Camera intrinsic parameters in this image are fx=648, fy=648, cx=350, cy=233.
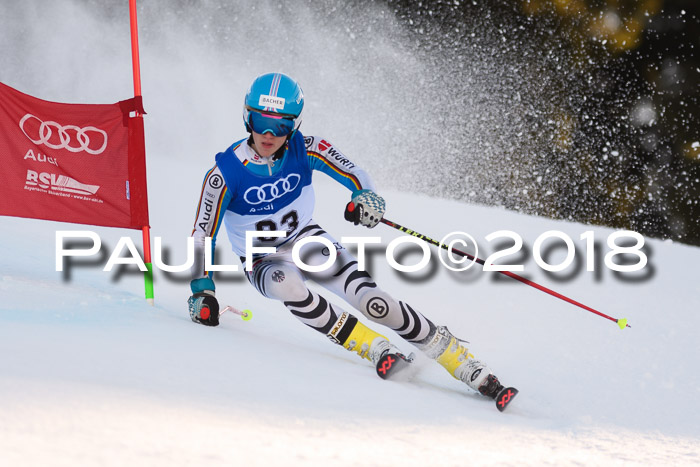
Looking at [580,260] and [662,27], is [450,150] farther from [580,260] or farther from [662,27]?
[580,260]

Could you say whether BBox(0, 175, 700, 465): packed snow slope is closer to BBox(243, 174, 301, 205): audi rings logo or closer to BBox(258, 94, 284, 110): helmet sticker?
BBox(243, 174, 301, 205): audi rings logo

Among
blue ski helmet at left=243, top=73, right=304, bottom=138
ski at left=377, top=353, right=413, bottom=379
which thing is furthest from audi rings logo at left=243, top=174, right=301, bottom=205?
ski at left=377, top=353, right=413, bottom=379

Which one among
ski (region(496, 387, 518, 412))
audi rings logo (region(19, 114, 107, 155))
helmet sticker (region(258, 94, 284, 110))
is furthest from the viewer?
audi rings logo (region(19, 114, 107, 155))

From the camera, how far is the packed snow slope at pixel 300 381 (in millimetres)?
1613

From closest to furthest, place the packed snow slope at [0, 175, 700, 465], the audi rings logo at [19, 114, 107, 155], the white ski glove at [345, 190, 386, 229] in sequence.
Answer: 1. the packed snow slope at [0, 175, 700, 465]
2. the white ski glove at [345, 190, 386, 229]
3. the audi rings logo at [19, 114, 107, 155]

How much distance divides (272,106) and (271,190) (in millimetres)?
395

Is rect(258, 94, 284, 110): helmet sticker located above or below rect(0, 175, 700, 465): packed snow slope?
above

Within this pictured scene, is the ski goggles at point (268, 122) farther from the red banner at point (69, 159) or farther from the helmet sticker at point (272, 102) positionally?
the red banner at point (69, 159)

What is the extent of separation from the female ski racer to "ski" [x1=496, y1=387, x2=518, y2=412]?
0.29 ft

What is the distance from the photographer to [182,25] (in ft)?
34.9

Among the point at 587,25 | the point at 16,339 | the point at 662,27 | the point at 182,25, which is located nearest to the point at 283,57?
the point at 182,25

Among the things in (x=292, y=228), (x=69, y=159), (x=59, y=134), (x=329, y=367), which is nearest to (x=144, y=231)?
(x=69, y=159)

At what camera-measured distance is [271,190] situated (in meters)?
2.93

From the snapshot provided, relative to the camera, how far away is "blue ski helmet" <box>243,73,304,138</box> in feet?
8.99
